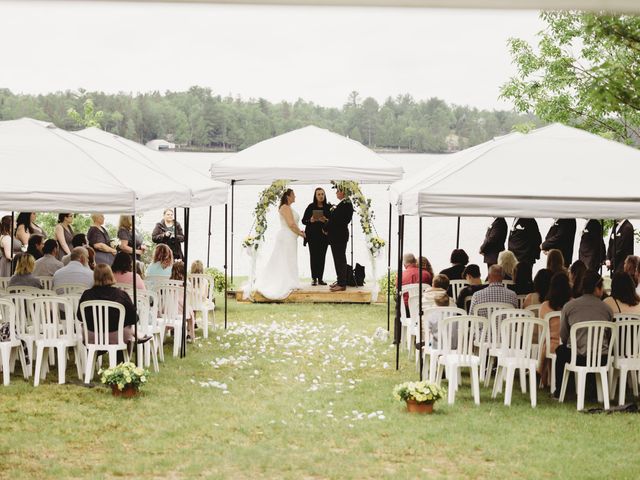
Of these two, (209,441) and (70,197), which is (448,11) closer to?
(209,441)

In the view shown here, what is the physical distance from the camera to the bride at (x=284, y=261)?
57.0 feet

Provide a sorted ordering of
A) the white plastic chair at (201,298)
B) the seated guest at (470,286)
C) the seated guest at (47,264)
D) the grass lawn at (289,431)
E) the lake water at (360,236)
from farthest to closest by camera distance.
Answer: the lake water at (360,236) → the white plastic chair at (201,298) → the seated guest at (47,264) → the seated guest at (470,286) → the grass lawn at (289,431)

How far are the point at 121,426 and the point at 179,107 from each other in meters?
36.6

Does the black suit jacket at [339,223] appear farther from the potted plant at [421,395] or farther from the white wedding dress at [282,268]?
the potted plant at [421,395]

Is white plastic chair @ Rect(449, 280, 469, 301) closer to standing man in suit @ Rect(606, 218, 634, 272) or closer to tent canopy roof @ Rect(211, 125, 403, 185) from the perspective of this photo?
standing man in suit @ Rect(606, 218, 634, 272)

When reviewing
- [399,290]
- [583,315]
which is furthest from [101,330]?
[583,315]

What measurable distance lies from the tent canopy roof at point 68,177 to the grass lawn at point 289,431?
185 cm

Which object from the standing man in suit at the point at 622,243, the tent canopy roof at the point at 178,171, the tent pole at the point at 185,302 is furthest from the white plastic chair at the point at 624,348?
the tent canopy roof at the point at 178,171

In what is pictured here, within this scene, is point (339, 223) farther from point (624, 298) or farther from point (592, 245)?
point (624, 298)

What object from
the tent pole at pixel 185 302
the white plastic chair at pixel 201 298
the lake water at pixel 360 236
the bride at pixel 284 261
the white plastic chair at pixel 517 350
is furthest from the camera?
the lake water at pixel 360 236

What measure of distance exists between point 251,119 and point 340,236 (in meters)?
26.8

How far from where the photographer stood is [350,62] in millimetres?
66625

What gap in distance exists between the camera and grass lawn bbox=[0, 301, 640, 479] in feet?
24.2

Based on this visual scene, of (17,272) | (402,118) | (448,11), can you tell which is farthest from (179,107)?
(448,11)
